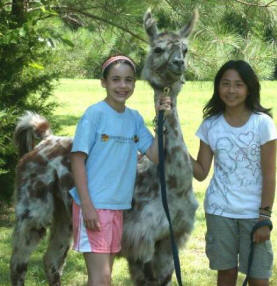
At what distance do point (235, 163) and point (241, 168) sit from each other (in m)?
0.05

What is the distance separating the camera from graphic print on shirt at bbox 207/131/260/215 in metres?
3.73

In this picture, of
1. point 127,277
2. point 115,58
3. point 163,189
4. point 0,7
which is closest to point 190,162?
point 163,189

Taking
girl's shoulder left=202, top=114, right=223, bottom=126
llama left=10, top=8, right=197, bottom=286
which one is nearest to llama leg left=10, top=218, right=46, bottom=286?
llama left=10, top=8, right=197, bottom=286

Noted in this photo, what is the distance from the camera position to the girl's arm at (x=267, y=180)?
12.0 ft

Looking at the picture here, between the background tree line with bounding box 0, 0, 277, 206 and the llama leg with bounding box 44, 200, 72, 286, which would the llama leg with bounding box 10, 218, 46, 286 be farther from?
the background tree line with bounding box 0, 0, 277, 206

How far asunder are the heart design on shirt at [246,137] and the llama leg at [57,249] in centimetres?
178

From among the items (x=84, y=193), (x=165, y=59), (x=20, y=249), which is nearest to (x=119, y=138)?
(x=84, y=193)

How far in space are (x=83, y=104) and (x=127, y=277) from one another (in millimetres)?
13810

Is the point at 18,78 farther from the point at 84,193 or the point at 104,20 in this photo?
the point at 84,193

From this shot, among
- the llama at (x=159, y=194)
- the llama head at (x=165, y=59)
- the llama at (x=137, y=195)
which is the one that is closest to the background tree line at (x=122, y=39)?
the llama at (x=137, y=195)

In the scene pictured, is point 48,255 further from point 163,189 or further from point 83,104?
point 83,104

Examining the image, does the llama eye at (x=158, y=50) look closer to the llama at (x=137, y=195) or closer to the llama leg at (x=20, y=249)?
the llama at (x=137, y=195)

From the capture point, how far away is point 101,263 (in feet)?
11.5

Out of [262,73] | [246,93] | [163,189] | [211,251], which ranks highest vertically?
[262,73]
